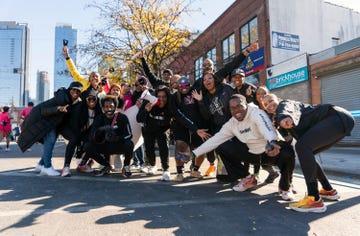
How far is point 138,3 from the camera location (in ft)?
46.5

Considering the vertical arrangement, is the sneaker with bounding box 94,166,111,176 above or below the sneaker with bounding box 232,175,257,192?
above

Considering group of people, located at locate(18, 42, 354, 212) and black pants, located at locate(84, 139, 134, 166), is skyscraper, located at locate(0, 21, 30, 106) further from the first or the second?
black pants, located at locate(84, 139, 134, 166)

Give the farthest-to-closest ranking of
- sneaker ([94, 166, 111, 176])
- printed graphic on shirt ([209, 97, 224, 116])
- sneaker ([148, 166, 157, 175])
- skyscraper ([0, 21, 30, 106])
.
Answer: skyscraper ([0, 21, 30, 106]) → sneaker ([148, 166, 157, 175]) → sneaker ([94, 166, 111, 176]) → printed graphic on shirt ([209, 97, 224, 116])

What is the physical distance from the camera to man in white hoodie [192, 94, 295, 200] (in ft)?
12.5

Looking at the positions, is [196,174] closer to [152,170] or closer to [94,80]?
[152,170]

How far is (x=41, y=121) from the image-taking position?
17.2ft

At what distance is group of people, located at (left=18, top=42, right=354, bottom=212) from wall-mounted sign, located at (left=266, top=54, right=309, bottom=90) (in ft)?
36.0

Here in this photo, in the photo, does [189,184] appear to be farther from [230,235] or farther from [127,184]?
[230,235]

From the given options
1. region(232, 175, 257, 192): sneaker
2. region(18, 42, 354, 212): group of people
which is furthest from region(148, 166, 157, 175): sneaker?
region(232, 175, 257, 192): sneaker

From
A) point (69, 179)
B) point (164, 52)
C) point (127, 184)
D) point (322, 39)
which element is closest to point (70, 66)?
point (69, 179)

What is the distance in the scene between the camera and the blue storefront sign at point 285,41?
55.0 feet

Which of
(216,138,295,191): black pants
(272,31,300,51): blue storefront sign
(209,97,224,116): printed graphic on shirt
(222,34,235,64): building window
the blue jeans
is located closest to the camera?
(216,138,295,191): black pants

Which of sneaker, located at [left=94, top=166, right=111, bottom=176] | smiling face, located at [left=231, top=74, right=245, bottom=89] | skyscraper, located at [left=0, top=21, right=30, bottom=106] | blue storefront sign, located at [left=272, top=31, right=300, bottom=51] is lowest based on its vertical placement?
sneaker, located at [left=94, top=166, right=111, bottom=176]

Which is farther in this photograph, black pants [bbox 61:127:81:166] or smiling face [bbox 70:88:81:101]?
smiling face [bbox 70:88:81:101]
